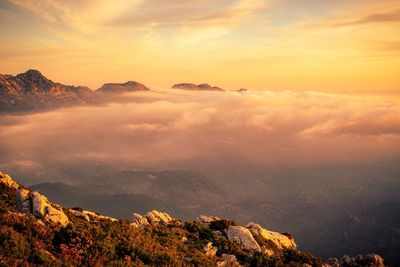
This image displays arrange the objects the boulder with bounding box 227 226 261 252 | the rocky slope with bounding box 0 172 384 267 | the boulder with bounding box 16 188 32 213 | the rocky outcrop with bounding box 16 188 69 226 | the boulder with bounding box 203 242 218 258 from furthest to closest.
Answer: the boulder with bounding box 227 226 261 252
the boulder with bounding box 16 188 32 213
the boulder with bounding box 203 242 218 258
the rocky outcrop with bounding box 16 188 69 226
the rocky slope with bounding box 0 172 384 267

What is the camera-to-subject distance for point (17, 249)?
2342cm

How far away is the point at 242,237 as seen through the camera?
159 feet

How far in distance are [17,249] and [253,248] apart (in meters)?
29.1

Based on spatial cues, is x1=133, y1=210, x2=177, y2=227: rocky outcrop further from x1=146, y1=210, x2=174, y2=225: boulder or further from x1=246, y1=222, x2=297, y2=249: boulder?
x1=246, y1=222, x2=297, y2=249: boulder

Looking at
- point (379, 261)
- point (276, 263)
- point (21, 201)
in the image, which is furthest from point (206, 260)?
point (379, 261)

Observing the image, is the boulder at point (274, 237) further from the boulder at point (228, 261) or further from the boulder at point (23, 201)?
the boulder at point (23, 201)

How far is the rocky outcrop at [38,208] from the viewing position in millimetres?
35938

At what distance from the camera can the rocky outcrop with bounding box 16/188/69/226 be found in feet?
118

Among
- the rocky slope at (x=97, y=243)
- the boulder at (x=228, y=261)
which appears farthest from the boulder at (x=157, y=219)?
the boulder at (x=228, y=261)

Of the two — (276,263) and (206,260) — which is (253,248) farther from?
(206,260)

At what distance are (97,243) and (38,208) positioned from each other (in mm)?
12443

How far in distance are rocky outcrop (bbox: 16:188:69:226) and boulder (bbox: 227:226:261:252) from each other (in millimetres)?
20885

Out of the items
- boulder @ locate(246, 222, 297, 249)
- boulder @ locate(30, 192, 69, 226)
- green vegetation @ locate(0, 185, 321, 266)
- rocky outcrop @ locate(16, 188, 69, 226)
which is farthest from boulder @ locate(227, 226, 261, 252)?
rocky outcrop @ locate(16, 188, 69, 226)

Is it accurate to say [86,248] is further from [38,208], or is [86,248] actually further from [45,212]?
[38,208]
